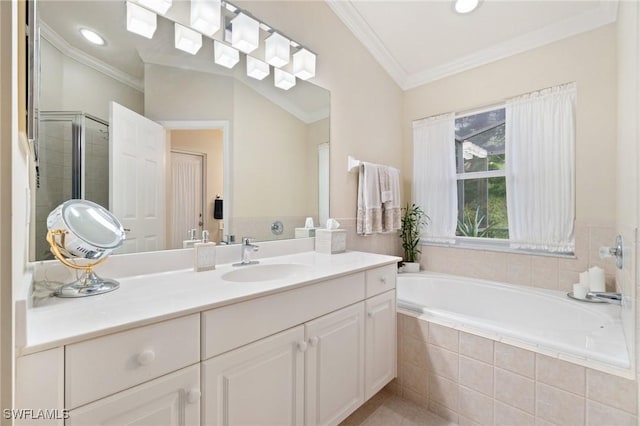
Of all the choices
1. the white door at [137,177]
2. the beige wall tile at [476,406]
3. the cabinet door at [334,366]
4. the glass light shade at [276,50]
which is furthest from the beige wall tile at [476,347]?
the glass light shade at [276,50]

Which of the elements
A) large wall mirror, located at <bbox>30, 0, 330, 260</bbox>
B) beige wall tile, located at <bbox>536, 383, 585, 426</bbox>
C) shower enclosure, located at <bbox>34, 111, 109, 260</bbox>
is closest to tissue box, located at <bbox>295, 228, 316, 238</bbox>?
large wall mirror, located at <bbox>30, 0, 330, 260</bbox>

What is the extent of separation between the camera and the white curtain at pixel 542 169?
1.99 m

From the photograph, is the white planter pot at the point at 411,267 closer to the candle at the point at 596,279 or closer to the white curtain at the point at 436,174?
the white curtain at the point at 436,174

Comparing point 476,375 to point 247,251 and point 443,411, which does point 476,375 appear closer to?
point 443,411

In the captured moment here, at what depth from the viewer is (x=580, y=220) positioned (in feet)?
6.41

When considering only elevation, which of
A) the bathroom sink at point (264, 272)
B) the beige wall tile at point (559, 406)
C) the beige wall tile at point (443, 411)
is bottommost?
the beige wall tile at point (443, 411)

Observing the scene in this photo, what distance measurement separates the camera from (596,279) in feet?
5.84

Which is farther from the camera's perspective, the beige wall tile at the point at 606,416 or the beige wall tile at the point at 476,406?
the beige wall tile at the point at 476,406

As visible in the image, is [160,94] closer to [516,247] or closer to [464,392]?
[464,392]

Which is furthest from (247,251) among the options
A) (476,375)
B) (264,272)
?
(476,375)

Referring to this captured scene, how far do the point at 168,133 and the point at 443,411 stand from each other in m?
2.11

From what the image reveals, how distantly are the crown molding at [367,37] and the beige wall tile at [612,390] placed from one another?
8.41ft

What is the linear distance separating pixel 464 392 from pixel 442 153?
191cm

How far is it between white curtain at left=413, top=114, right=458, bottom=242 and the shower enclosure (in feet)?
8.07
